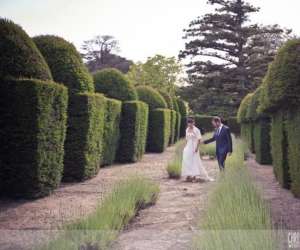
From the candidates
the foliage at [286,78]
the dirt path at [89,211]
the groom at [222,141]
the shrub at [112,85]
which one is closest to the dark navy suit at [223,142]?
the groom at [222,141]

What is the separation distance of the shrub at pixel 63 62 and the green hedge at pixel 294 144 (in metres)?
5.32

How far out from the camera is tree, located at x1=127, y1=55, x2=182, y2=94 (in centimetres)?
5247

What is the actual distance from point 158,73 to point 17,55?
151ft

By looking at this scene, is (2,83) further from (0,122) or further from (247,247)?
(247,247)

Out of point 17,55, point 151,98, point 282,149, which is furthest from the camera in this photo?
point 151,98

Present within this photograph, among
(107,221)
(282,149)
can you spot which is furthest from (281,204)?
(107,221)

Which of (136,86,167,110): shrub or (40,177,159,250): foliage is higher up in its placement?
(136,86,167,110): shrub

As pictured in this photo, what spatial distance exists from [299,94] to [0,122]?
17.3 ft

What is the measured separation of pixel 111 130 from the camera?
43.8 feet

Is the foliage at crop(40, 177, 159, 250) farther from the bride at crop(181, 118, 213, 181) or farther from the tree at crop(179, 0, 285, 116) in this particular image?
the tree at crop(179, 0, 285, 116)

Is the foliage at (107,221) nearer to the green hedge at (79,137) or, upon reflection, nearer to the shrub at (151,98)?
the green hedge at (79,137)

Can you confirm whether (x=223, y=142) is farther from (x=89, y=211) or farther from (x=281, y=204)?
(x=89, y=211)

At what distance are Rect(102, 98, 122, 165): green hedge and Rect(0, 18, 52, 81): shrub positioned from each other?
14.8 feet

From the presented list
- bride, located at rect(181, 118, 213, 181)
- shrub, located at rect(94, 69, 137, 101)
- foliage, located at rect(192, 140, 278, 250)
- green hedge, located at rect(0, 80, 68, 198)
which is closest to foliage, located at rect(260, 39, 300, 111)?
foliage, located at rect(192, 140, 278, 250)
